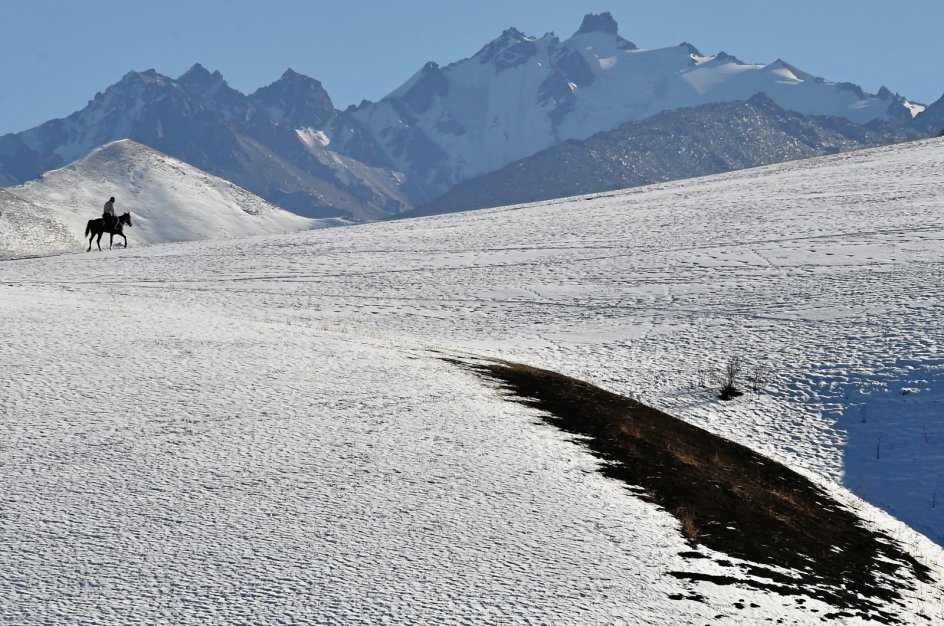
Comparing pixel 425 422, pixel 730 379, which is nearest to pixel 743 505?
pixel 425 422

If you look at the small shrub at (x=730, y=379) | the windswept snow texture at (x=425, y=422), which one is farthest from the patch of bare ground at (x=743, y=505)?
the small shrub at (x=730, y=379)

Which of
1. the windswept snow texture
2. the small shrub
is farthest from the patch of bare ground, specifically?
the small shrub

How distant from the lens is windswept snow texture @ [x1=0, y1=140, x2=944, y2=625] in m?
8.58

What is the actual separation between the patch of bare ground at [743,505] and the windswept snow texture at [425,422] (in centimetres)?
34

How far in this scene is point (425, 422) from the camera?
45.3 ft

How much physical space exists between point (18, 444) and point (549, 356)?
13146mm

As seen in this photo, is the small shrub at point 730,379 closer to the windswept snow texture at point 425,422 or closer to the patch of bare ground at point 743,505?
the windswept snow texture at point 425,422

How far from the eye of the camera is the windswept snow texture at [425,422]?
8578 millimetres

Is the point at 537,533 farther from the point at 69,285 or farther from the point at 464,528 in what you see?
the point at 69,285

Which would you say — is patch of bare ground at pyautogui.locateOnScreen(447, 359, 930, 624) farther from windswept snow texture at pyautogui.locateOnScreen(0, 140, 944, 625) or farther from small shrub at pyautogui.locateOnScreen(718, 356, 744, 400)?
small shrub at pyautogui.locateOnScreen(718, 356, 744, 400)

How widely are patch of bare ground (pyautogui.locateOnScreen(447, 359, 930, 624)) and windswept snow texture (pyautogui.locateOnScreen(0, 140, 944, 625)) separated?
34 centimetres

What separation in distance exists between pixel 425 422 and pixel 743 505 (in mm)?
4657

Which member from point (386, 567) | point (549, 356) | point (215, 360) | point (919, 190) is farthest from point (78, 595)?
point (919, 190)

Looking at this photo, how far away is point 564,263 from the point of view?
34531mm
